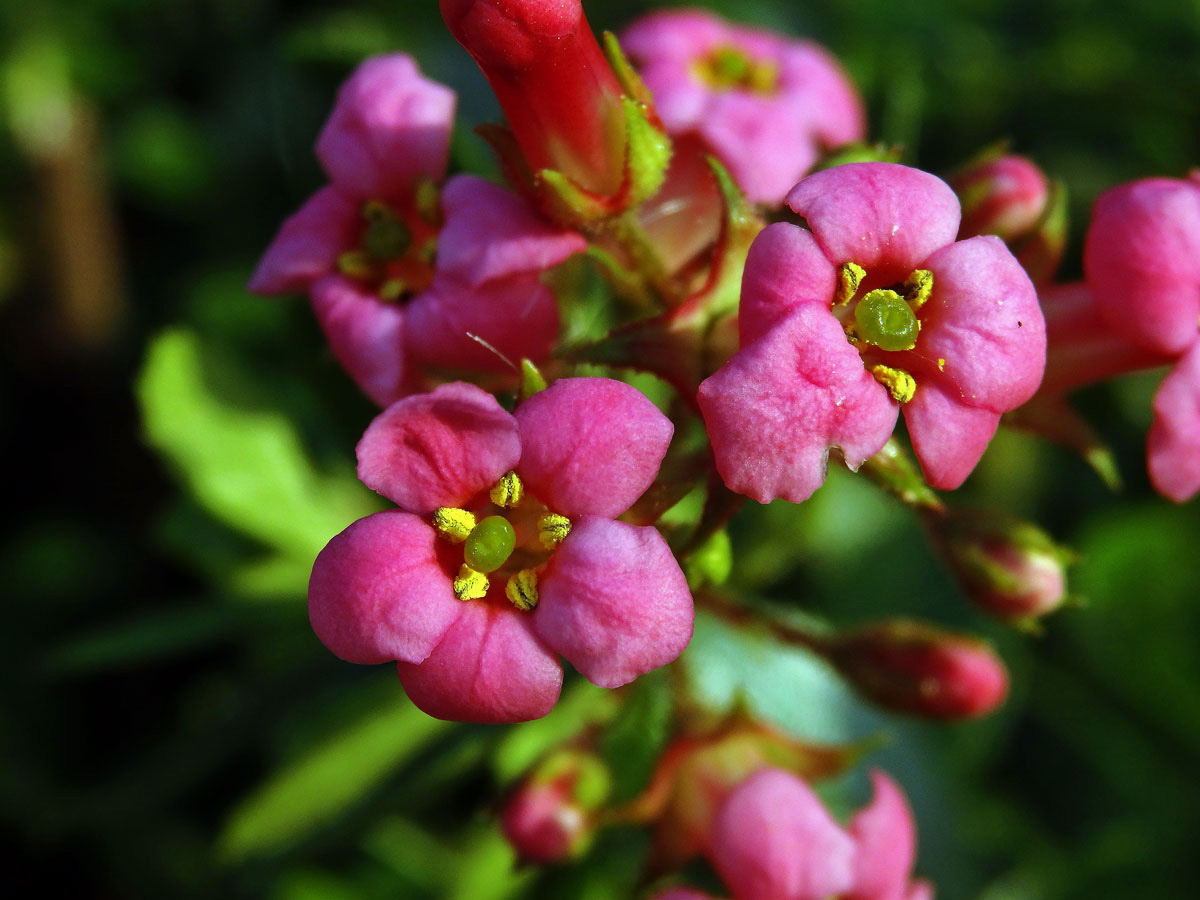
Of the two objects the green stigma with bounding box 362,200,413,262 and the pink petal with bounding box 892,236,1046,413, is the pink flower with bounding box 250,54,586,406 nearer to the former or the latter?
the green stigma with bounding box 362,200,413,262

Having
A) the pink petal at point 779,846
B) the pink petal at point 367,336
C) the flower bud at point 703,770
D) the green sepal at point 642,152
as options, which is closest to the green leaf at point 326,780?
the flower bud at point 703,770

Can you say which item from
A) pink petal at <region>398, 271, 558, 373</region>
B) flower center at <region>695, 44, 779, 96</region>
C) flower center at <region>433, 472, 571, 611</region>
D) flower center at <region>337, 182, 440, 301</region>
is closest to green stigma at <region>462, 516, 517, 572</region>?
flower center at <region>433, 472, 571, 611</region>

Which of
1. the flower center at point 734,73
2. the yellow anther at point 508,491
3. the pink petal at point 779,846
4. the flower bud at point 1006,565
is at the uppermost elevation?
the flower center at point 734,73

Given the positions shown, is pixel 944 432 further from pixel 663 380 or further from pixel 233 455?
pixel 233 455

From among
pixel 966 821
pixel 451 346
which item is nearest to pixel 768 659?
pixel 966 821

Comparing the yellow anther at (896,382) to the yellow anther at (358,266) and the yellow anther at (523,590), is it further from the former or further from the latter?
the yellow anther at (358,266)

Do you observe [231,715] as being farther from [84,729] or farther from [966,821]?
[966,821]
